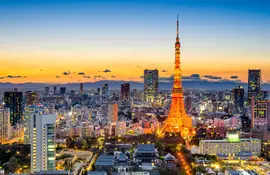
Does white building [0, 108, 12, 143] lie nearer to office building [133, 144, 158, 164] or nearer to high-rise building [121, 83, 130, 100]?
office building [133, 144, 158, 164]

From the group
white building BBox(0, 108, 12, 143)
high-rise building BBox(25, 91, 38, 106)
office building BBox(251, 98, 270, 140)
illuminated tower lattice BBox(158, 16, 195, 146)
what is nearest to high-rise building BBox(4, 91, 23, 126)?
high-rise building BBox(25, 91, 38, 106)

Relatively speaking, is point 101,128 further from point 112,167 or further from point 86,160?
point 112,167

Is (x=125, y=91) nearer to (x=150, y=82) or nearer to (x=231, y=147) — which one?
(x=150, y=82)

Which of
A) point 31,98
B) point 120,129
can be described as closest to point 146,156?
point 120,129

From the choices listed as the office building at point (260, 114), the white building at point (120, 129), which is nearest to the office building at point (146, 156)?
the white building at point (120, 129)

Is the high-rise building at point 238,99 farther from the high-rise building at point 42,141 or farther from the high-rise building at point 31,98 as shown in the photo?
the high-rise building at point 42,141
